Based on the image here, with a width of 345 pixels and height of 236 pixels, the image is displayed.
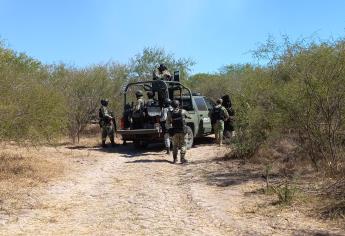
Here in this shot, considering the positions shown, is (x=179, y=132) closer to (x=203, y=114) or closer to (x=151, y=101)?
(x=151, y=101)

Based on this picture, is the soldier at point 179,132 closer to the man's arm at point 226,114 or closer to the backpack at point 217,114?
the backpack at point 217,114

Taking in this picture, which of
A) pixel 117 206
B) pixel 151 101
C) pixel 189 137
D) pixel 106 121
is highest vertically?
pixel 151 101

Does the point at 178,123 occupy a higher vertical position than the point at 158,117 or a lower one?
lower

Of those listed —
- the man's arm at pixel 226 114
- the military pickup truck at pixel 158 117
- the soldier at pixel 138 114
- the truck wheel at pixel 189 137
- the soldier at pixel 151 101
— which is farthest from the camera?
the man's arm at pixel 226 114

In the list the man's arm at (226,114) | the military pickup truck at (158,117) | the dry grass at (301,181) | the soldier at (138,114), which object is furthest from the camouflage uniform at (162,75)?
the dry grass at (301,181)

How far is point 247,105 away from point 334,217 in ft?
18.7

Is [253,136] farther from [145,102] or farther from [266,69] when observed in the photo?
[145,102]

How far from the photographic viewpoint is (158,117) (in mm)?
14414

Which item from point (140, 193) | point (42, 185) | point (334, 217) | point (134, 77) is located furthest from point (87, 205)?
point (134, 77)

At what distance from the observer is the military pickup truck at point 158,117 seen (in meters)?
14.5

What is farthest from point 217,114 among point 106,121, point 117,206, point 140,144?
point 117,206

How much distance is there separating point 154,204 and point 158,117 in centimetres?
647

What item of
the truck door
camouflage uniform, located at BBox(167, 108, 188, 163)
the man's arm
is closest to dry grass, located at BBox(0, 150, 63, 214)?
camouflage uniform, located at BBox(167, 108, 188, 163)

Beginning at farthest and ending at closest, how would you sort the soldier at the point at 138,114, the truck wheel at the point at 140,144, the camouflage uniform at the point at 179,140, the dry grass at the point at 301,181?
the truck wheel at the point at 140,144 < the soldier at the point at 138,114 < the camouflage uniform at the point at 179,140 < the dry grass at the point at 301,181
